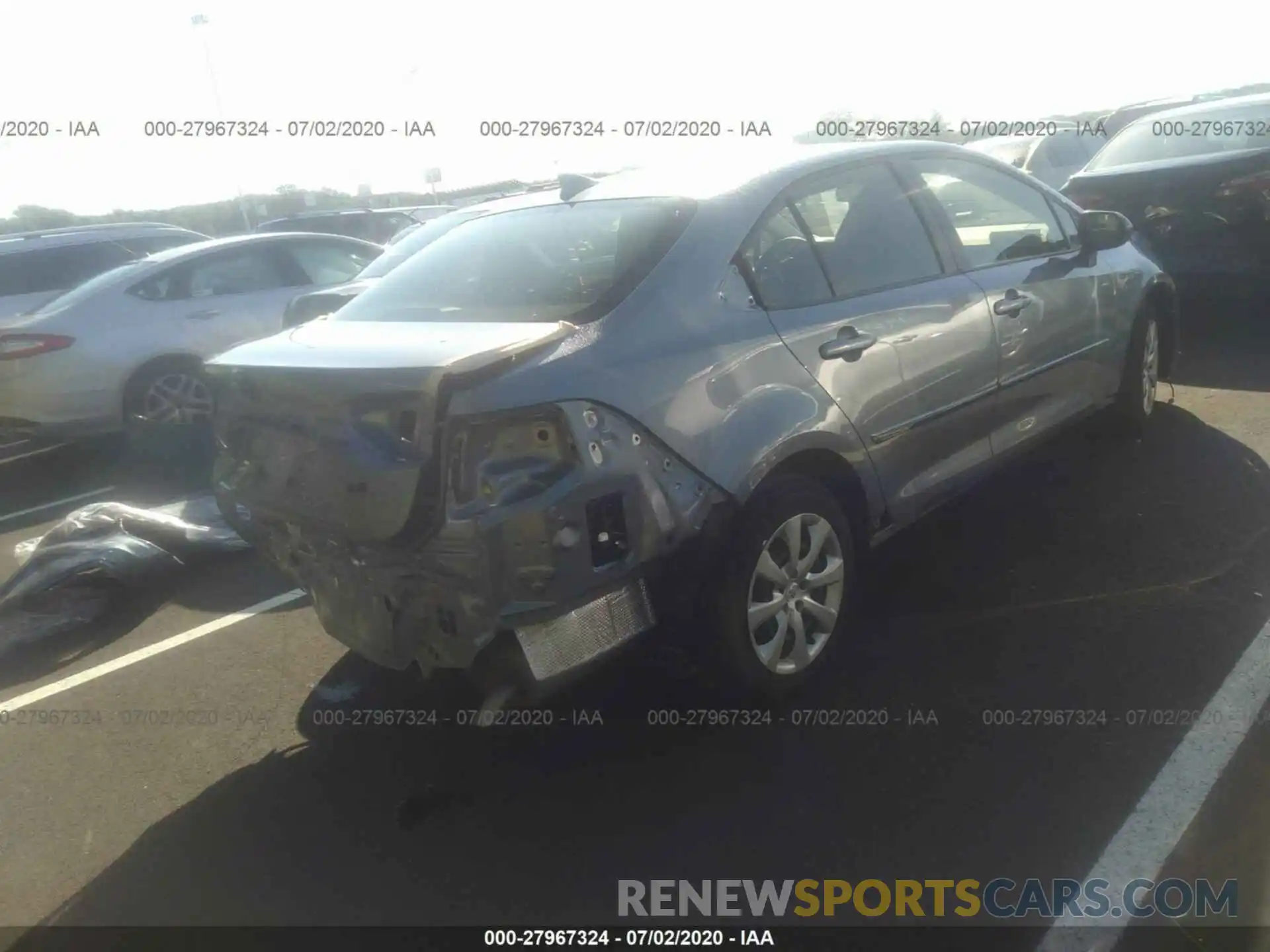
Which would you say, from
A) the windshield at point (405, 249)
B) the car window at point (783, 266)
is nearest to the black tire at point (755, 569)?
the car window at point (783, 266)

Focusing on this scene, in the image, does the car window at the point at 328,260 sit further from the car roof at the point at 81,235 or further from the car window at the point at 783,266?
the car window at the point at 783,266

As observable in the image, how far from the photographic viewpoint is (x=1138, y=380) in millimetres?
5301

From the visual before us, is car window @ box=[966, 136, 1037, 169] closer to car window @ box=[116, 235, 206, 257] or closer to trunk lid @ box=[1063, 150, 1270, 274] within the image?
trunk lid @ box=[1063, 150, 1270, 274]

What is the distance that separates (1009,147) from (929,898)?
14.6 meters

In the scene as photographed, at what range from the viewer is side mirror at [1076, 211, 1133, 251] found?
4.82 m

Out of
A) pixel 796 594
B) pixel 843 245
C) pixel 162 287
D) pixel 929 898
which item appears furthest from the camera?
pixel 162 287

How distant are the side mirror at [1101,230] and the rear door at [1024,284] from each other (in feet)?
0.21

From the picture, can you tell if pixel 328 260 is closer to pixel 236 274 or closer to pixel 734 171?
pixel 236 274

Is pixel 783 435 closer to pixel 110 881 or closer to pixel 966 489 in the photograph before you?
pixel 966 489

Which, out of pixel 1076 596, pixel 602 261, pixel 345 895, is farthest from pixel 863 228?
pixel 345 895

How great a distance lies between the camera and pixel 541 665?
2.76m

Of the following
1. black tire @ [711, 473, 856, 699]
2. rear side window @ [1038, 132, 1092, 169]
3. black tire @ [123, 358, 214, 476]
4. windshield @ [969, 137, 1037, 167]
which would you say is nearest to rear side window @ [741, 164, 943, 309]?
black tire @ [711, 473, 856, 699]

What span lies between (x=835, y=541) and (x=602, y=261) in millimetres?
1172

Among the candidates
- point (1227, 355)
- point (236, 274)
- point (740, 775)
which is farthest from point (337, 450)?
point (1227, 355)
